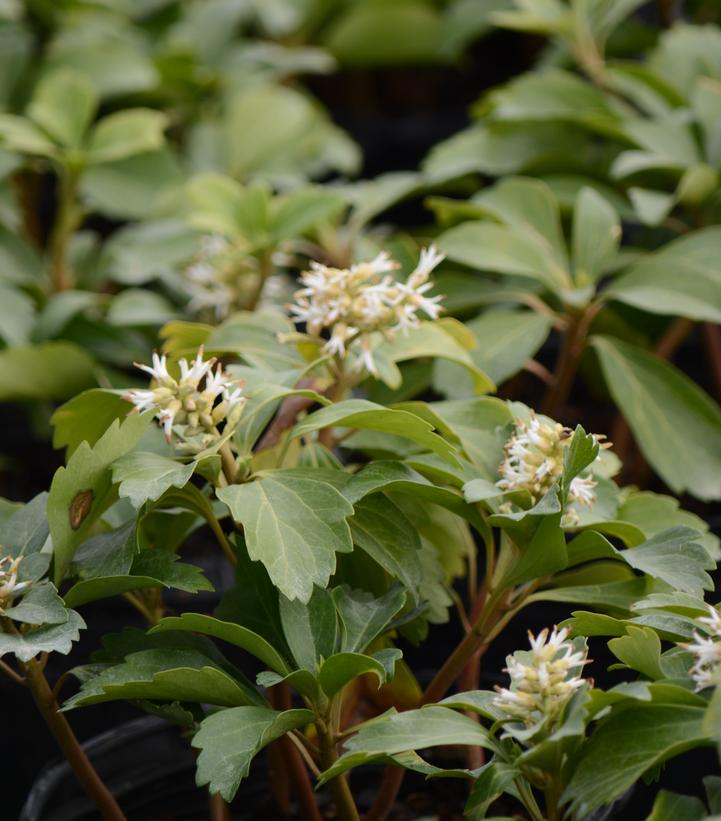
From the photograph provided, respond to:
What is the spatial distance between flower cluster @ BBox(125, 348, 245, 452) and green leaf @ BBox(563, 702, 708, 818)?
0.81 ft

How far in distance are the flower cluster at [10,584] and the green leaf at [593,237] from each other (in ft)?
1.73

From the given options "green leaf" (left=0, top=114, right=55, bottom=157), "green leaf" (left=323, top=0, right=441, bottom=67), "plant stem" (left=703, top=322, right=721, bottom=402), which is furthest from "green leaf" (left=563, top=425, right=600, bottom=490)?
"green leaf" (left=323, top=0, right=441, bottom=67)

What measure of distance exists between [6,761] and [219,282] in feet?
1.50

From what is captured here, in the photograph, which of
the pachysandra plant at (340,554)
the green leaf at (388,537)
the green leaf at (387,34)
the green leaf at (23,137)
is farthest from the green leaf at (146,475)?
the green leaf at (387,34)

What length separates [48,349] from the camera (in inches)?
41.1

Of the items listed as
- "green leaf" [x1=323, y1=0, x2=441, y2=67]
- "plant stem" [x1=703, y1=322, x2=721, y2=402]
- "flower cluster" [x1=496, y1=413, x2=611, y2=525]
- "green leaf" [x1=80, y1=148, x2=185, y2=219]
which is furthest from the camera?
"green leaf" [x1=323, y1=0, x2=441, y2=67]

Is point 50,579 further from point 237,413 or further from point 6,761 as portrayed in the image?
point 6,761

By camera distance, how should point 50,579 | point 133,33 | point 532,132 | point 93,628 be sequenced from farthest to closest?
point 133,33 → point 532,132 → point 93,628 → point 50,579

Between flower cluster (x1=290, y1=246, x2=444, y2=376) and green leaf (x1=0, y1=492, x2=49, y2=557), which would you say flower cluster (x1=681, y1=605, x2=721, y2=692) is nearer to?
flower cluster (x1=290, y1=246, x2=444, y2=376)

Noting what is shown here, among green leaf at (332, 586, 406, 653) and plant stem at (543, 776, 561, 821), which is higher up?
green leaf at (332, 586, 406, 653)

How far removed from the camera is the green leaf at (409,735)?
21.1 inches

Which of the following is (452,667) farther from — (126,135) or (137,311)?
(126,135)

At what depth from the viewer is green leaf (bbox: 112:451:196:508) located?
22.4 inches

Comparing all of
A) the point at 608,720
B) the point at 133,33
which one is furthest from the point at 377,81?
the point at 608,720
